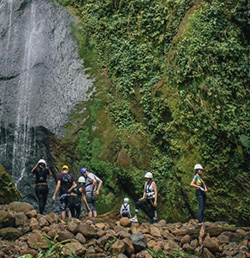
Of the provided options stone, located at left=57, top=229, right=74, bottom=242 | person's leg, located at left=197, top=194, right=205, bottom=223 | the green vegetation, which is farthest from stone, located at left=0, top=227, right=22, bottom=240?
the green vegetation

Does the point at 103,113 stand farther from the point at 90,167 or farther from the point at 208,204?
the point at 208,204

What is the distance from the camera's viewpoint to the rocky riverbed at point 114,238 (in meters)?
8.30

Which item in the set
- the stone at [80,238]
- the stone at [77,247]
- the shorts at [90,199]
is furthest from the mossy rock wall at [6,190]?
Result: the stone at [77,247]

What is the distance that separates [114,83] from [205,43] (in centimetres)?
415

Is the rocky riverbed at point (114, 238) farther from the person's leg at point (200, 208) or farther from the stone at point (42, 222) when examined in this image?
the person's leg at point (200, 208)

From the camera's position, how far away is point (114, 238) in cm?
909

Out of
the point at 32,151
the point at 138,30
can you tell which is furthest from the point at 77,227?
the point at 138,30

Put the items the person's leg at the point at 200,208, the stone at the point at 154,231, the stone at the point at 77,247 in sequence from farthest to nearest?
the person's leg at the point at 200,208
the stone at the point at 154,231
the stone at the point at 77,247

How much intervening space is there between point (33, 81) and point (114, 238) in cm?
1035

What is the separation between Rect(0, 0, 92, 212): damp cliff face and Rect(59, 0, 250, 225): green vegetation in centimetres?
108

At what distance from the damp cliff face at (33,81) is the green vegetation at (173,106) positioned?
1.08 m

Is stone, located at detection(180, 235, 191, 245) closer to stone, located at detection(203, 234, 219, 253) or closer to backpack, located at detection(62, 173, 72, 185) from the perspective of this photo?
stone, located at detection(203, 234, 219, 253)

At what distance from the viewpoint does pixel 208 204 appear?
1228 cm

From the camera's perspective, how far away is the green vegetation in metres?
12.2
